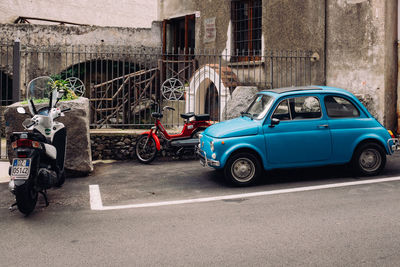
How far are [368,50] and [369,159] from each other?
→ 164 inches

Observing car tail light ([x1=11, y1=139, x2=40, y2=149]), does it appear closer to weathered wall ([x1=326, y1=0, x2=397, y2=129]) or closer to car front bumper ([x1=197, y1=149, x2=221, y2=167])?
car front bumper ([x1=197, y1=149, x2=221, y2=167])

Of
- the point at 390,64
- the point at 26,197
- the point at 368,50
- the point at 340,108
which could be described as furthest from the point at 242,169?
the point at 390,64

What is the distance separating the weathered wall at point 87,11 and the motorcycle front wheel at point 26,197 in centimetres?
1366

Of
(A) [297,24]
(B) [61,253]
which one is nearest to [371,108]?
(A) [297,24]

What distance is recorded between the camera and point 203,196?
666cm

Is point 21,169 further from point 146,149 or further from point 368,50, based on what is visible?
point 368,50

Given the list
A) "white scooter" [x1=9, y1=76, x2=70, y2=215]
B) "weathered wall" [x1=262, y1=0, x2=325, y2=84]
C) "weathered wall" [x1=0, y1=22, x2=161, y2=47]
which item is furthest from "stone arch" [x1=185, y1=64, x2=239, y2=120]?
"white scooter" [x1=9, y1=76, x2=70, y2=215]

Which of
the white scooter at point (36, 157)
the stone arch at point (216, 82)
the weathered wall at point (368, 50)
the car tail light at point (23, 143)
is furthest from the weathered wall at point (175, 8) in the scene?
the car tail light at point (23, 143)

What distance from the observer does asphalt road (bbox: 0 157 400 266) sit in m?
4.25

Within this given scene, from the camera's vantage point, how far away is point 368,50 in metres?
10.9

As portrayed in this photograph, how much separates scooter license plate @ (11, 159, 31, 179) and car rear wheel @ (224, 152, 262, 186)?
290cm

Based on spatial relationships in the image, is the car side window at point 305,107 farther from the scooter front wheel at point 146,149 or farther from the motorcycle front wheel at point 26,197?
the motorcycle front wheel at point 26,197

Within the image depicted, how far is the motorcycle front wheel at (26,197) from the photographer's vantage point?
5516 mm

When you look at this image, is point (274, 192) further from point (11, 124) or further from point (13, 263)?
point (11, 124)
